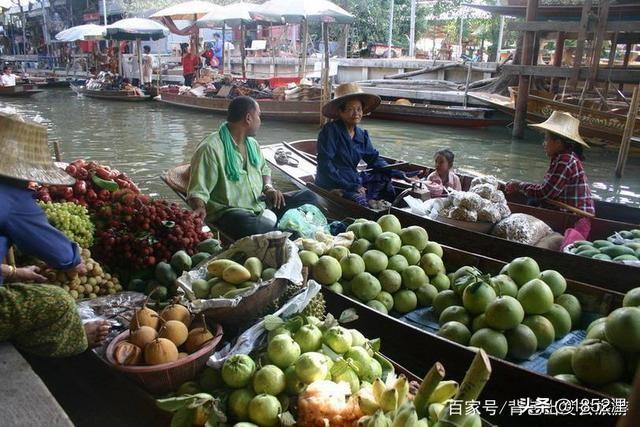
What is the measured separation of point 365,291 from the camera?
9.66ft

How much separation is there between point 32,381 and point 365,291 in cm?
172

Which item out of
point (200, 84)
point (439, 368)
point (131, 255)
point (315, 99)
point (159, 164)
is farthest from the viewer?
point (200, 84)

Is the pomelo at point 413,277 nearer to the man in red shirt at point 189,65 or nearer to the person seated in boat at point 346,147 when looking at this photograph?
the person seated in boat at point 346,147

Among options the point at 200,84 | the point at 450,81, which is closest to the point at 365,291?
the point at 200,84

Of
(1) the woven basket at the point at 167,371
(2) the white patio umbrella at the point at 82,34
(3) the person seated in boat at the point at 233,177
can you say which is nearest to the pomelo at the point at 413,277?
(3) the person seated in boat at the point at 233,177

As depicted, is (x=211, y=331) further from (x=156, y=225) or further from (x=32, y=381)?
(x=156, y=225)

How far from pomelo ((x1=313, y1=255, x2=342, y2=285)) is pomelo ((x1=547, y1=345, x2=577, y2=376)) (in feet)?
→ 3.96

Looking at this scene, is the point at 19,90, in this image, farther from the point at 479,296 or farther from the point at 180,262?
the point at 479,296

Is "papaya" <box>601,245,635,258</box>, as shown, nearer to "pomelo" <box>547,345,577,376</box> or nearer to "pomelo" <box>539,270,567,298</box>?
"pomelo" <box>539,270,567,298</box>

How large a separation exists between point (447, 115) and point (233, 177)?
11.0 m

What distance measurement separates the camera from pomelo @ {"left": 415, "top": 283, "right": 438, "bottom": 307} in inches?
121

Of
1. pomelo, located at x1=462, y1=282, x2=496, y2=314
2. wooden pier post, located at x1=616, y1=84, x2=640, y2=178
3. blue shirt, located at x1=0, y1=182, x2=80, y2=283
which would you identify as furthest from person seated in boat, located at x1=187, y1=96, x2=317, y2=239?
wooden pier post, located at x1=616, y1=84, x2=640, y2=178

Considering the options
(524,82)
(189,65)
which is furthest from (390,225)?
(189,65)

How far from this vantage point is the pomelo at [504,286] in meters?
2.67
